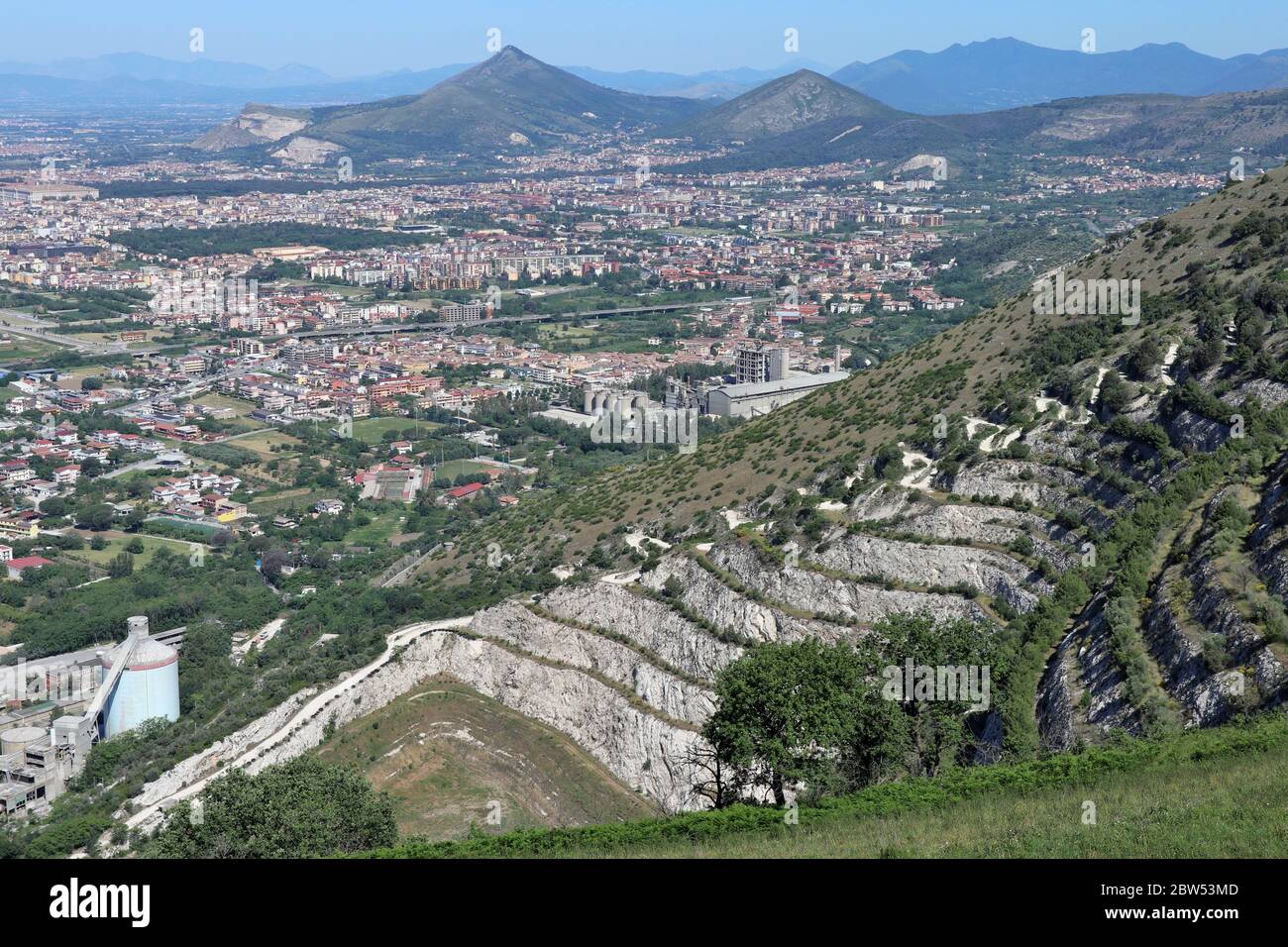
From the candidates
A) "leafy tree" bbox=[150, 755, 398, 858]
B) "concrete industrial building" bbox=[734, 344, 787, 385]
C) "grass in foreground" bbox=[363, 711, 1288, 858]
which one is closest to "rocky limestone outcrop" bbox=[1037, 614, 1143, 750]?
"grass in foreground" bbox=[363, 711, 1288, 858]

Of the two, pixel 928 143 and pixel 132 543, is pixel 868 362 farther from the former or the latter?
pixel 928 143

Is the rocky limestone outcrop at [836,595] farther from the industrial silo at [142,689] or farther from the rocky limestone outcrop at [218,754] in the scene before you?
the industrial silo at [142,689]

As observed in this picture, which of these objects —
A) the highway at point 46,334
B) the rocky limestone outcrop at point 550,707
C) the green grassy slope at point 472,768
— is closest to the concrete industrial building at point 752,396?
the rocky limestone outcrop at point 550,707

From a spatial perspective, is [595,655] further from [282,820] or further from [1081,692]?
[1081,692]

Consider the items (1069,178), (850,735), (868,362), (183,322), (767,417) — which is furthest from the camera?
(1069,178)
